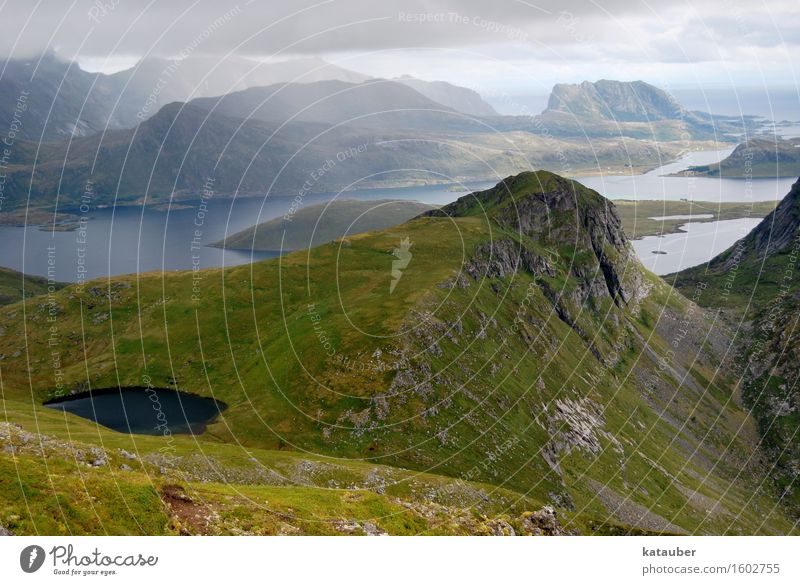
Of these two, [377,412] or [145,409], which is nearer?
[377,412]

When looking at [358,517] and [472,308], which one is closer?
[358,517]

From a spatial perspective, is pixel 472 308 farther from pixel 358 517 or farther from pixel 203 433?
pixel 358 517

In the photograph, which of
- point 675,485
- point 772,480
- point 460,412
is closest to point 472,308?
point 460,412

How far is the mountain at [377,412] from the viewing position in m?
70.2

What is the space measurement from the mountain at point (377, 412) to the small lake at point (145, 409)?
3.92 m

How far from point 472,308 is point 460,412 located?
41955mm

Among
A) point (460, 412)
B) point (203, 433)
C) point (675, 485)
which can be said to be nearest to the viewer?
point (203, 433)

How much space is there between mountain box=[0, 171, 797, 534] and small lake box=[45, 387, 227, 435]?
3919mm

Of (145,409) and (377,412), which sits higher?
(377,412)

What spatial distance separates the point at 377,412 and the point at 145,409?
172ft

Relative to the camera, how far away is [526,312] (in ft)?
595

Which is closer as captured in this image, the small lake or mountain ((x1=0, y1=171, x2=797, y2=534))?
mountain ((x1=0, y1=171, x2=797, y2=534))

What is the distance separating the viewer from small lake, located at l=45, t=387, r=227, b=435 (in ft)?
400

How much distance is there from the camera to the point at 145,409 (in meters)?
135
